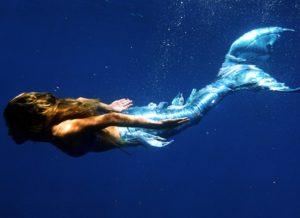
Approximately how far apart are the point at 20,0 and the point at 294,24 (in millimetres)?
17597

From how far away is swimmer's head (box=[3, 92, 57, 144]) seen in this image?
3.87 metres

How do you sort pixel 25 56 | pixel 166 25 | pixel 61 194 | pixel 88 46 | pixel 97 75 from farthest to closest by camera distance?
pixel 61 194 < pixel 97 75 < pixel 25 56 < pixel 88 46 < pixel 166 25

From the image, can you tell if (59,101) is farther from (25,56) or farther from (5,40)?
(25,56)

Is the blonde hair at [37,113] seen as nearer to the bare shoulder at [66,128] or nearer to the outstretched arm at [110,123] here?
the bare shoulder at [66,128]

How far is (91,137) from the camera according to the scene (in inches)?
171

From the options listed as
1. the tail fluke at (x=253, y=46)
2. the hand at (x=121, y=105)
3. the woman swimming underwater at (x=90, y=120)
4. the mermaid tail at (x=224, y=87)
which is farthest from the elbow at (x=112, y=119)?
the tail fluke at (x=253, y=46)

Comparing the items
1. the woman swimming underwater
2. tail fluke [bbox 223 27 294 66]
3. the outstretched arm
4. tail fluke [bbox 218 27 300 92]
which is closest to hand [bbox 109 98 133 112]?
the woman swimming underwater

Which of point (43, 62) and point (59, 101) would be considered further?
point (43, 62)

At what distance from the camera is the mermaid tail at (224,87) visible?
5859mm

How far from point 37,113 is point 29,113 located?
0.27 feet

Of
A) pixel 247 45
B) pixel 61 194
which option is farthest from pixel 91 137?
pixel 61 194

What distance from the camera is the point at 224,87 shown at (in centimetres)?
791

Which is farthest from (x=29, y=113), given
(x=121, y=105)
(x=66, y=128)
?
(x=121, y=105)

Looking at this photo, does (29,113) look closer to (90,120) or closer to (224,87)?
(90,120)
